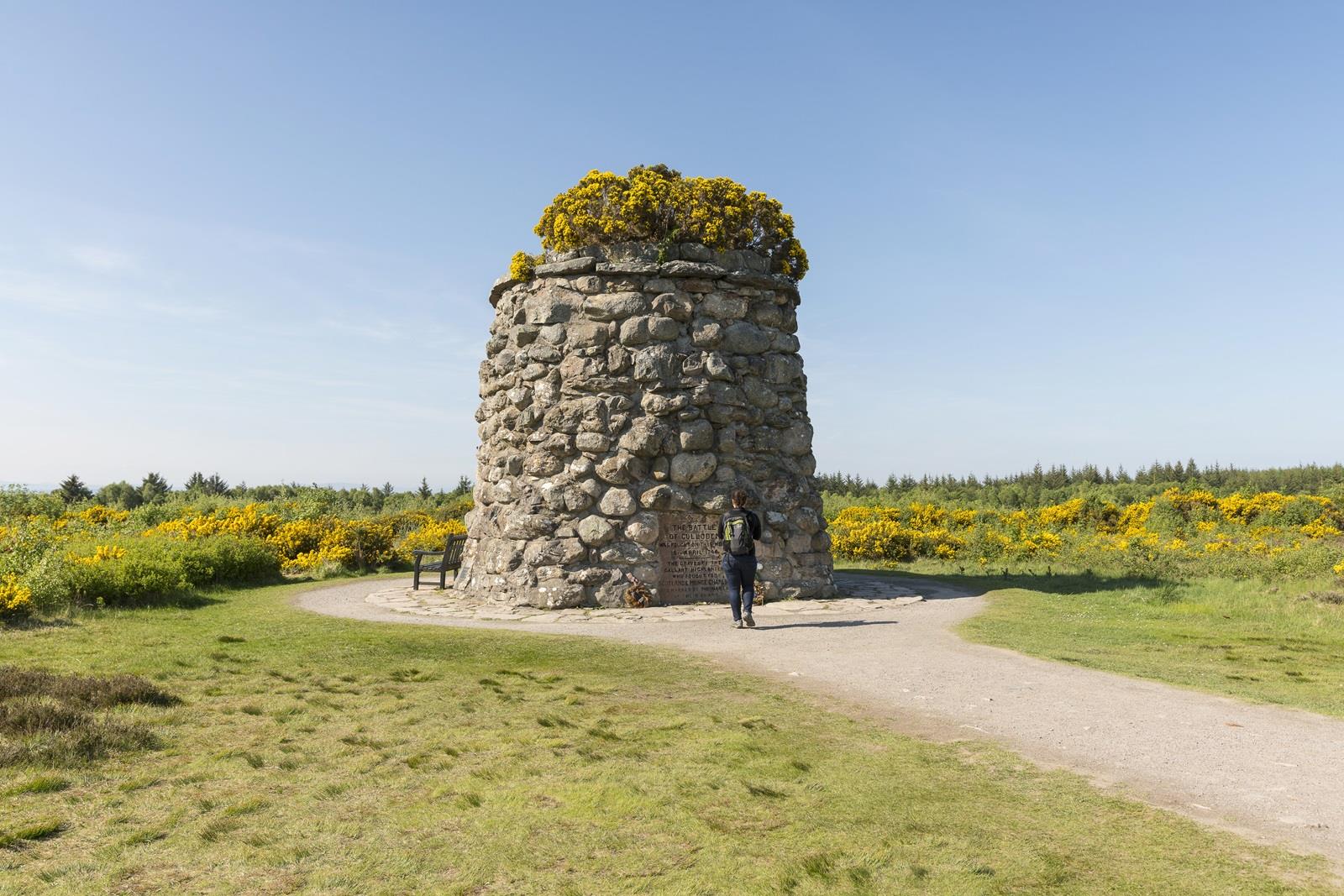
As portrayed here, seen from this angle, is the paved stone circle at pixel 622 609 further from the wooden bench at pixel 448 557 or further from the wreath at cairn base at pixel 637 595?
the wooden bench at pixel 448 557

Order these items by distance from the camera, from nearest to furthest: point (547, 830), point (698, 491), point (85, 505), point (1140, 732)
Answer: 1. point (547, 830)
2. point (1140, 732)
3. point (698, 491)
4. point (85, 505)

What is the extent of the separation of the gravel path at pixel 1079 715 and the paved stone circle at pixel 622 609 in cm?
64

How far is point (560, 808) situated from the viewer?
13.2 feet

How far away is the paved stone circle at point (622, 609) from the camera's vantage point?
11.2 metres

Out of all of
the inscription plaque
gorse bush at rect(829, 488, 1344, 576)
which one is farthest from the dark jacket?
gorse bush at rect(829, 488, 1344, 576)

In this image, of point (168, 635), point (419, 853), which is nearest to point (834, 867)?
point (419, 853)

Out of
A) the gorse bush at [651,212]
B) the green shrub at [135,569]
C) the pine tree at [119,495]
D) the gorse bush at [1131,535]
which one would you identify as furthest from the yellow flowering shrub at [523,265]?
the pine tree at [119,495]

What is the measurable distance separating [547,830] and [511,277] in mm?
11455

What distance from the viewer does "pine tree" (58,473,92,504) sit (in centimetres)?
3158

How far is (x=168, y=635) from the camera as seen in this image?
9.17 m

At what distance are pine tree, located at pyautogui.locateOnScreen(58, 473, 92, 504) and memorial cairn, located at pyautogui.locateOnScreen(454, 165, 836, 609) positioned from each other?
2633 cm

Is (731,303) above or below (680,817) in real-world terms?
above

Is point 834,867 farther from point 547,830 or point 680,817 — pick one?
point 547,830

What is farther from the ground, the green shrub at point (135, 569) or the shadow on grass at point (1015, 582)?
the green shrub at point (135, 569)
